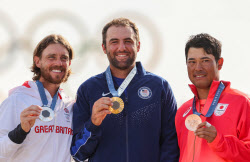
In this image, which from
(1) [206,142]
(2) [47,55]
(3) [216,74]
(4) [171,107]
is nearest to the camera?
(1) [206,142]

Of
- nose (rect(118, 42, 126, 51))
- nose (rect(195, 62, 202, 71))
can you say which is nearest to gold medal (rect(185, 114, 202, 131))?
nose (rect(195, 62, 202, 71))

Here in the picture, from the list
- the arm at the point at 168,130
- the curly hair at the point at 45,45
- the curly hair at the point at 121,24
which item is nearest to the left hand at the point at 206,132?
the arm at the point at 168,130

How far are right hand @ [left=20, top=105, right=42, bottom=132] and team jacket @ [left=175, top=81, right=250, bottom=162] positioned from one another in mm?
1948

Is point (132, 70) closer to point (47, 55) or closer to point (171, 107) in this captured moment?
point (171, 107)

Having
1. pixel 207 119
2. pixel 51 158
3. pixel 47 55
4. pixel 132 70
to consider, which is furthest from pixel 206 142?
pixel 47 55

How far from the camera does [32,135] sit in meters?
5.29

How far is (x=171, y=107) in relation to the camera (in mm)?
5359

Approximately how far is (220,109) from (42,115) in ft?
7.82

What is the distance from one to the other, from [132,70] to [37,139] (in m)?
A: 1.67

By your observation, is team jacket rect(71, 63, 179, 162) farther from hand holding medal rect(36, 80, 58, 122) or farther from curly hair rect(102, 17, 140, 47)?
curly hair rect(102, 17, 140, 47)

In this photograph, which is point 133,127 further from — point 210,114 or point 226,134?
point 226,134

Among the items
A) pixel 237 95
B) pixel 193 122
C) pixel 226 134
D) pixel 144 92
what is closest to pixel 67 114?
pixel 144 92

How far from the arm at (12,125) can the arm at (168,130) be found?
1761mm

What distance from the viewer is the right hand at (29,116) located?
4.75 m
